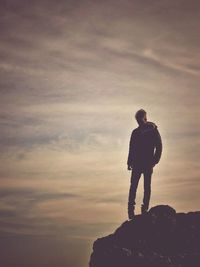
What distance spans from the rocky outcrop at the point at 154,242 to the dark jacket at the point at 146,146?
71.5 inches

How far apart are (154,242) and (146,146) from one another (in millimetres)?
3804

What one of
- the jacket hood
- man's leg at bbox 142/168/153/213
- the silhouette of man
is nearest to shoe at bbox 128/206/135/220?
the silhouette of man

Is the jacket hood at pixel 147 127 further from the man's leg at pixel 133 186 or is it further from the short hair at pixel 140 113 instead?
the man's leg at pixel 133 186

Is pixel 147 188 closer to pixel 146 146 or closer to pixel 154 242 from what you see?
pixel 146 146

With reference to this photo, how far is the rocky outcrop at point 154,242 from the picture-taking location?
49.7 feet

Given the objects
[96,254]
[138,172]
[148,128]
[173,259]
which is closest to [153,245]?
[173,259]

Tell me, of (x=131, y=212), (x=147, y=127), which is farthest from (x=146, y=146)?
(x=131, y=212)

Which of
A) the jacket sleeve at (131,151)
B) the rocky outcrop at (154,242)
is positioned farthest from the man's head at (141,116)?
the rocky outcrop at (154,242)

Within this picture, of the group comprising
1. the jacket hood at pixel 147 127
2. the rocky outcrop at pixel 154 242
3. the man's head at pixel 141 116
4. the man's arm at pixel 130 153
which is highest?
the man's head at pixel 141 116

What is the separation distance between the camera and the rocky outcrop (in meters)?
15.1

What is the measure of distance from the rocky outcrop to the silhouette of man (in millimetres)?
1046

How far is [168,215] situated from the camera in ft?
56.4

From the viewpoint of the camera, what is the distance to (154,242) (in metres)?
16.4

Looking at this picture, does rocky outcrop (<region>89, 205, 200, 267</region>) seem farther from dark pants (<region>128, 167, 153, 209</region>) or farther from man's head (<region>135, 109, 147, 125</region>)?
man's head (<region>135, 109, 147, 125</region>)
